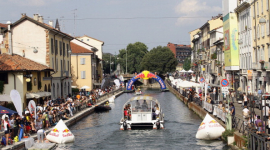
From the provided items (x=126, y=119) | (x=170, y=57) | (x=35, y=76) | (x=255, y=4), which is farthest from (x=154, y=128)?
(x=170, y=57)

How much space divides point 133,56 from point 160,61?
2432cm

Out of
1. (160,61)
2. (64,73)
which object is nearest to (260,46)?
(64,73)

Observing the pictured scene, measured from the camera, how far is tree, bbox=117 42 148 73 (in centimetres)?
15575

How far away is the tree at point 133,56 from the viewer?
156m

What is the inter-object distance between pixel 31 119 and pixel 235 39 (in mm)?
36191

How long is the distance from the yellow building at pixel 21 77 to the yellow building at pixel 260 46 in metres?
21.8

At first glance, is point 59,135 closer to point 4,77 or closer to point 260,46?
point 4,77

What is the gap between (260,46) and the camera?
44812 millimetres

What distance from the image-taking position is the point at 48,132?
28.0 meters

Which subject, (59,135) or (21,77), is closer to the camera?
(59,135)

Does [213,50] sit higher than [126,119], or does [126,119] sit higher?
[213,50]

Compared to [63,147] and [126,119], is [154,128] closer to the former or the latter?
[126,119]

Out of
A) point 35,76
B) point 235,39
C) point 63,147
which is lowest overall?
point 63,147

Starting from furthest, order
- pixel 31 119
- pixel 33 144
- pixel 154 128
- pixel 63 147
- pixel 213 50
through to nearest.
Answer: pixel 213 50 < pixel 154 128 < pixel 31 119 < pixel 63 147 < pixel 33 144
